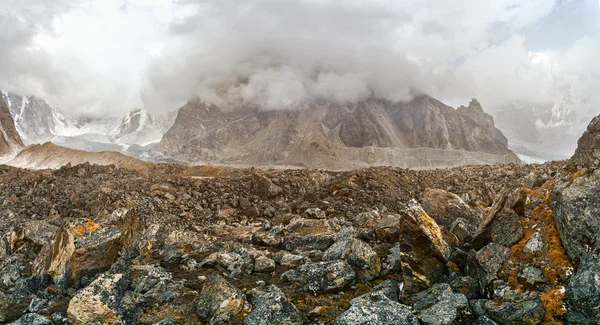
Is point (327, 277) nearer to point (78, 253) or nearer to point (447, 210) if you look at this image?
point (447, 210)

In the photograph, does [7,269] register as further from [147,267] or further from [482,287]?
[482,287]

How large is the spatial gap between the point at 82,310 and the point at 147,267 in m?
2.43

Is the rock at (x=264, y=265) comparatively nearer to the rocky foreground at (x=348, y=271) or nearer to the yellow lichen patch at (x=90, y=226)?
the rocky foreground at (x=348, y=271)

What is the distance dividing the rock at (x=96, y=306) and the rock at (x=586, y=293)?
228 inches

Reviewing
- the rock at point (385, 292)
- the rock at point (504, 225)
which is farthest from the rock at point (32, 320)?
the rock at point (504, 225)

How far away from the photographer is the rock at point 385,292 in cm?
492

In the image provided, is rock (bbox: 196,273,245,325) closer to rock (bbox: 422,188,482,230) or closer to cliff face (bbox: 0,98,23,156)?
rock (bbox: 422,188,482,230)

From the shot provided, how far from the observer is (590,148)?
18.2 feet

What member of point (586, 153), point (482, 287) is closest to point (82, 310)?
point (482, 287)

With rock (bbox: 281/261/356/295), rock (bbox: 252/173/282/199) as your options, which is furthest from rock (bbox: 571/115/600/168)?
rock (bbox: 252/173/282/199)

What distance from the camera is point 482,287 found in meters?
4.88

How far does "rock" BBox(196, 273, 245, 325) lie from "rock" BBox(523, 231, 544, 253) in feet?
14.0

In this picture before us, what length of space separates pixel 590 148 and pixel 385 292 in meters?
4.01

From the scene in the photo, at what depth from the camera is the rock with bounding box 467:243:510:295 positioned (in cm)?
484
